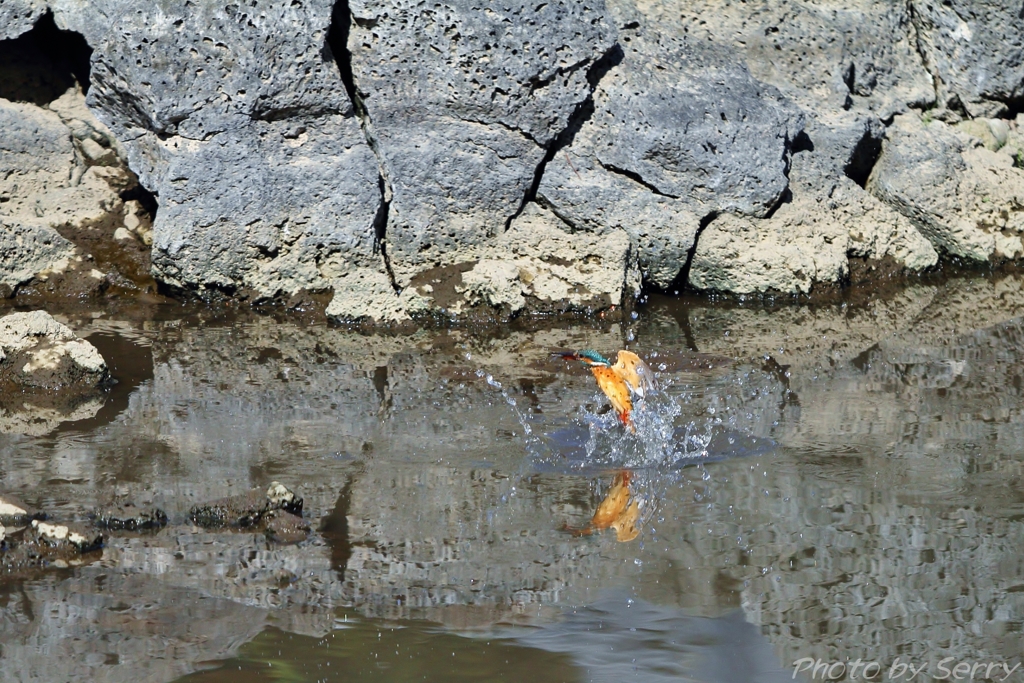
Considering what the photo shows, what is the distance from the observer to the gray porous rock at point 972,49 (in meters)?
8.18

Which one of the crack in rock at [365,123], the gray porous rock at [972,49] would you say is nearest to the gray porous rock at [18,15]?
the crack in rock at [365,123]

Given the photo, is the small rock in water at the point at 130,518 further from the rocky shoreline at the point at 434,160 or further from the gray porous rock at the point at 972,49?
the gray porous rock at the point at 972,49

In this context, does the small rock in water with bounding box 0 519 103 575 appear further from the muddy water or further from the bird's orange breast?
the bird's orange breast

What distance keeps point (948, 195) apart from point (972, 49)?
1.31m

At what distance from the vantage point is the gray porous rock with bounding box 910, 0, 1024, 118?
8180mm

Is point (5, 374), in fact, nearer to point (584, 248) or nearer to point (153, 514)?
point (153, 514)

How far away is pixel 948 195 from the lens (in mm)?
7715

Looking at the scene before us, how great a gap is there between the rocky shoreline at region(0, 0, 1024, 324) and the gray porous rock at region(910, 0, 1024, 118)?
1147 mm

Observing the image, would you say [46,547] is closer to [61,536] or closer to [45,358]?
[61,536]

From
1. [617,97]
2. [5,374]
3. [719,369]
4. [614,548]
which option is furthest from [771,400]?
[5,374]

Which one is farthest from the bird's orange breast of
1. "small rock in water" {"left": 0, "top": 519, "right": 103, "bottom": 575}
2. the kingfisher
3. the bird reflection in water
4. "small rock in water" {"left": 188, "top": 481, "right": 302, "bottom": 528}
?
"small rock in water" {"left": 0, "top": 519, "right": 103, "bottom": 575}

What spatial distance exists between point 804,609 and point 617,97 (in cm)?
431

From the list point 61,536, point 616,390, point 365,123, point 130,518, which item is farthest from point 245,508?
point 365,123

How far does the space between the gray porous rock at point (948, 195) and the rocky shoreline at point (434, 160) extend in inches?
8.8
